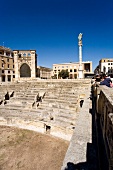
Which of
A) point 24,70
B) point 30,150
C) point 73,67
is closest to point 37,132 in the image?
point 30,150

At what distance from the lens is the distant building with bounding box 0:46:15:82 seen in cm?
3778

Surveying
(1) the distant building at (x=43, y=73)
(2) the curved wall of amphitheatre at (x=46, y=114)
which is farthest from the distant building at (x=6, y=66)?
(2) the curved wall of amphitheatre at (x=46, y=114)

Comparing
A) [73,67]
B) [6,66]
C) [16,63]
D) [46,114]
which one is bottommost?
[46,114]

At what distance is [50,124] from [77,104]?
12.9 ft

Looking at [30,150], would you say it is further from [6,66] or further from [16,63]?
[6,66]

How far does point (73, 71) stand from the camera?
5803cm

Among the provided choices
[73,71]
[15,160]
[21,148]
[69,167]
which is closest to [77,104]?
[21,148]

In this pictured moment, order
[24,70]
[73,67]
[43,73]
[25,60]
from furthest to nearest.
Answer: [73,67], [43,73], [24,70], [25,60]

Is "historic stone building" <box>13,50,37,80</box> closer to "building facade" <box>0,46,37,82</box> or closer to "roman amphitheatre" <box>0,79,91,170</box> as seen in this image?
"building facade" <box>0,46,37,82</box>

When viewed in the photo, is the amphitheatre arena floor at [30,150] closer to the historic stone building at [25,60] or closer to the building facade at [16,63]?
the historic stone building at [25,60]

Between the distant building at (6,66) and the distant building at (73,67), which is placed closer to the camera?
the distant building at (6,66)

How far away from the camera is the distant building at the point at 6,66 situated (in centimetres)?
3778

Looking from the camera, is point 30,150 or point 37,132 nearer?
point 30,150

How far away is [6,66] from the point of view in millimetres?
39125
